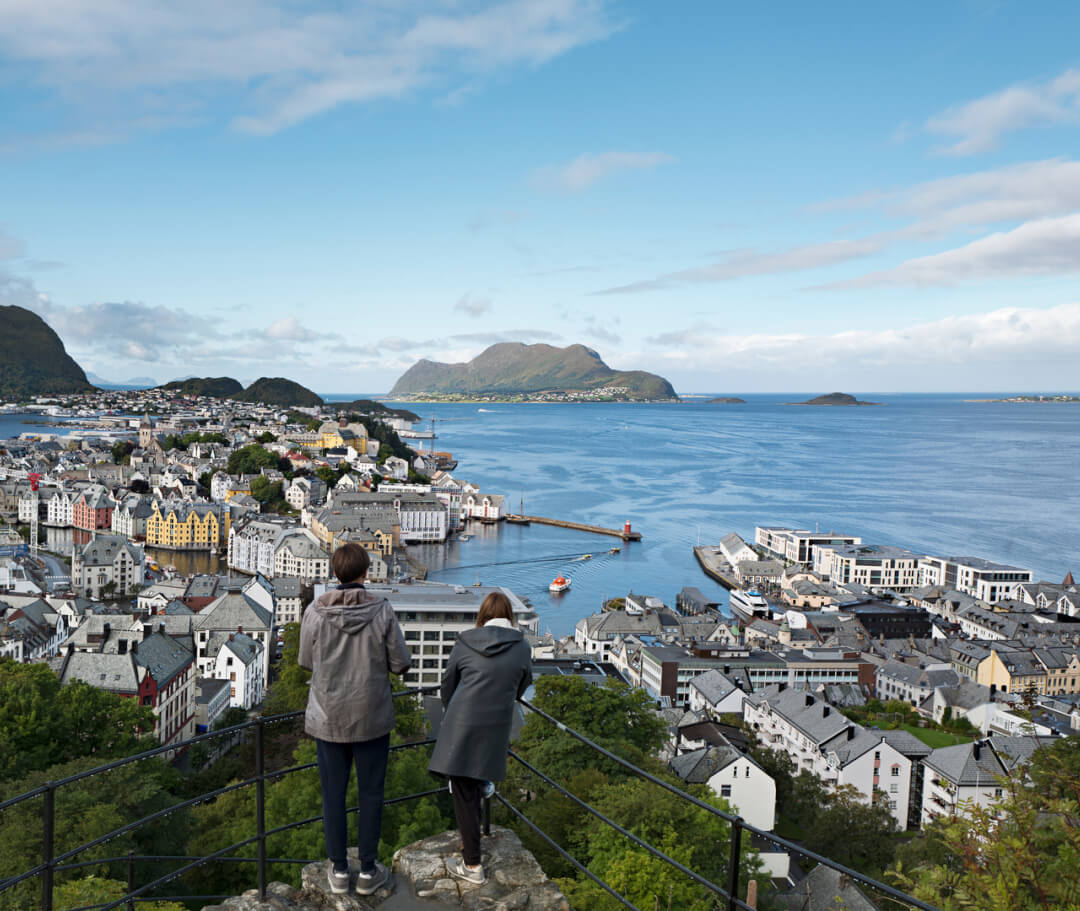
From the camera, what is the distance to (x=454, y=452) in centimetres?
9062

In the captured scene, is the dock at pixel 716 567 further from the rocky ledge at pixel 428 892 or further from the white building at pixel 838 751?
the rocky ledge at pixel 428 892

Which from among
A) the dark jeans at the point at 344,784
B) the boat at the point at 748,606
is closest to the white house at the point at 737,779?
the dark jeans at the point at 344,784

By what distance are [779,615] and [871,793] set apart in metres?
15.5

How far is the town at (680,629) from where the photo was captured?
16703 mm

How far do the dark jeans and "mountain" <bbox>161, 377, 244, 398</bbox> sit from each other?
452 ft

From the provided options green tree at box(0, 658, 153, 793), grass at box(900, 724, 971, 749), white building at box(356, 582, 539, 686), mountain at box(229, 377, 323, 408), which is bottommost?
grass at box(900, 724, 971, 749)

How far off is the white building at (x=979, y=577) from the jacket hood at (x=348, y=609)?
36.0 m

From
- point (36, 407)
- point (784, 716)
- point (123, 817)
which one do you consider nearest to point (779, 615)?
point (784, 716)

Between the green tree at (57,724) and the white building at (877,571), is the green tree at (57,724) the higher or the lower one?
the higher one

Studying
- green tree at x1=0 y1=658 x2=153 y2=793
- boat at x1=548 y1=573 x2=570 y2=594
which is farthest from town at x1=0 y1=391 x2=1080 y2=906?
green tree at x1=0 y1=658 x2=153 y2=793

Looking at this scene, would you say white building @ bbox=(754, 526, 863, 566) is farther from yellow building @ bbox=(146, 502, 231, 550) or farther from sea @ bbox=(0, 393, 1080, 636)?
yellow building @ bbox=(146, 502, 231, 550)

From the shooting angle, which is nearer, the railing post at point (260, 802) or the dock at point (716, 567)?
the railing post at point (260, 802)

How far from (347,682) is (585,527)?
4296 cm

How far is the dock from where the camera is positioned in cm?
3659
